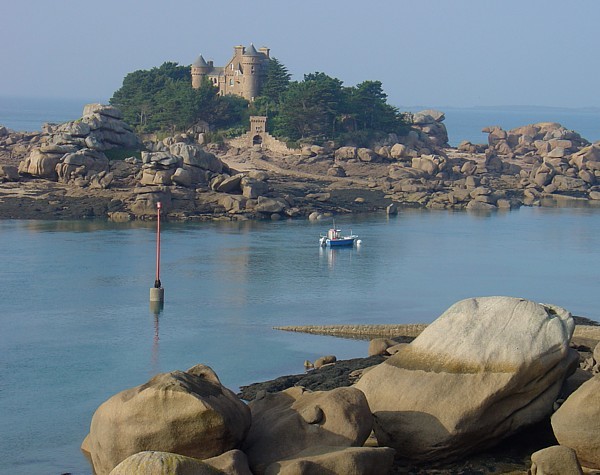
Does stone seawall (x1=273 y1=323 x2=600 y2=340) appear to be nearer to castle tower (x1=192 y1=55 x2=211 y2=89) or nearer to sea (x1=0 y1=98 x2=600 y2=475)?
sea (x1=0 y1=98 x2=600 y2=475)

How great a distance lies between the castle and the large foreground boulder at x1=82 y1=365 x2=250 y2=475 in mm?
85168

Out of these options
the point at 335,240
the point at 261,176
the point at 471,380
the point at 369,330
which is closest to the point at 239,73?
the point at 261,176

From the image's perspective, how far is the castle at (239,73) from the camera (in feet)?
332

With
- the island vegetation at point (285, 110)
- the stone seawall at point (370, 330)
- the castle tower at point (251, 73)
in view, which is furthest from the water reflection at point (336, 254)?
the castle tower at point (251, 73)

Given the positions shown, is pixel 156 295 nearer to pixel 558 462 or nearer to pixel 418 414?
pixel 418 414

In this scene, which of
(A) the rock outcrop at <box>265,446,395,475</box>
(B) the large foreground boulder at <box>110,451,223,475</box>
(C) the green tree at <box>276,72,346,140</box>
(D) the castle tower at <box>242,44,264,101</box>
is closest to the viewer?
(B) the large foreground boulder at <box>110,451,223,475</box>

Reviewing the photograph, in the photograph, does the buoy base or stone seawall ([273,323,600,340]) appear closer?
stone seawall ([273,323,600,340])

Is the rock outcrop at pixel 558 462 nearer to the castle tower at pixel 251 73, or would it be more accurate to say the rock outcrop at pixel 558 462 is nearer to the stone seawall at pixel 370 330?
the stone seawall at pixel 370 330

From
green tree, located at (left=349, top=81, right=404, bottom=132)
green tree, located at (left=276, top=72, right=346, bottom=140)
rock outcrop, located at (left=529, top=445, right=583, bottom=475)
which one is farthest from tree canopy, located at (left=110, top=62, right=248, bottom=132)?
rock outcrop, located at (left=529, top=445, right=583, bottom=475)

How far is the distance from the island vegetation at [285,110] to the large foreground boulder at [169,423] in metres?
72.2

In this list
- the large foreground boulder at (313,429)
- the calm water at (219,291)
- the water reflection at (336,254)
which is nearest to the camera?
the large foreground boulder at (313,429)

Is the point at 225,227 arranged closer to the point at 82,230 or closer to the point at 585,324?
the point at 82,230

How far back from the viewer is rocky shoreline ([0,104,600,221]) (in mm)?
66562

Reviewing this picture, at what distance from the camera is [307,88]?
90.9m
